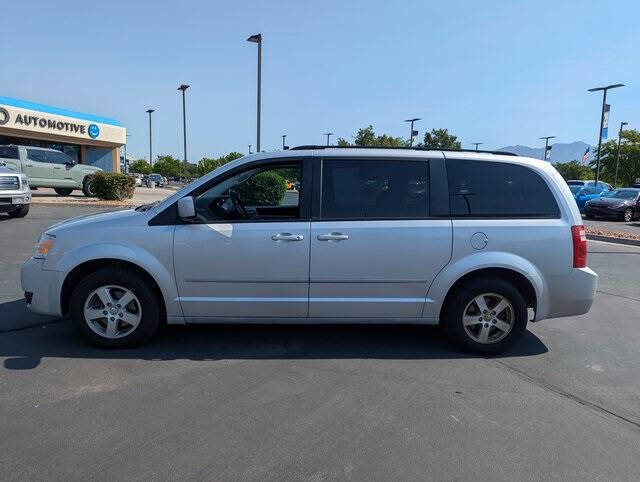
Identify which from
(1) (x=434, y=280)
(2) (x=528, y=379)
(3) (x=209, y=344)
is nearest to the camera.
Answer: (2) (x=528, y=379)

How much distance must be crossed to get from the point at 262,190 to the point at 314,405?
2752 mm

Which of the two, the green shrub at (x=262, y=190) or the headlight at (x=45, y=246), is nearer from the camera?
the headlight at (x=45, y=246)

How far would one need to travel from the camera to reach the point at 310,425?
3.26 metres

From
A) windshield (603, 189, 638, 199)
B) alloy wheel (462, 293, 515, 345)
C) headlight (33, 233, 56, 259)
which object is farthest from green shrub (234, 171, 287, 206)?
windshield (603, 189, 638, 199)

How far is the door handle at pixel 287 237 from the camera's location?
4.30 m

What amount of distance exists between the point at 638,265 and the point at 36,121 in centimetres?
3197

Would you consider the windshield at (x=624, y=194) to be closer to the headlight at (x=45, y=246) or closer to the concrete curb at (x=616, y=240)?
the concrete curb at (x=616, y=240)

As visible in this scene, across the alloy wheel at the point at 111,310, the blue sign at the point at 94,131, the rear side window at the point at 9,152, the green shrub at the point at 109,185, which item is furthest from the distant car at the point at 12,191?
the blue sign at the point at 94,131

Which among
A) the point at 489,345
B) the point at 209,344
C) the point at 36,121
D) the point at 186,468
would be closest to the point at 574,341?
the point at 489,345

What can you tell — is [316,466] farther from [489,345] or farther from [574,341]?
[574,341]

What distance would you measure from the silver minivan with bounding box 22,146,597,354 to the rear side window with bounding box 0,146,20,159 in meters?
17.2

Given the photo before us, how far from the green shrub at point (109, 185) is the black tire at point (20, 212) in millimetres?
5012

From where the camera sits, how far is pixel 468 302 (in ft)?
14.6

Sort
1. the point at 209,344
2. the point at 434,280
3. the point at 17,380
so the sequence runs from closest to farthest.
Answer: the point at 17,380 < the point at 434,280 < the point at 209,344
